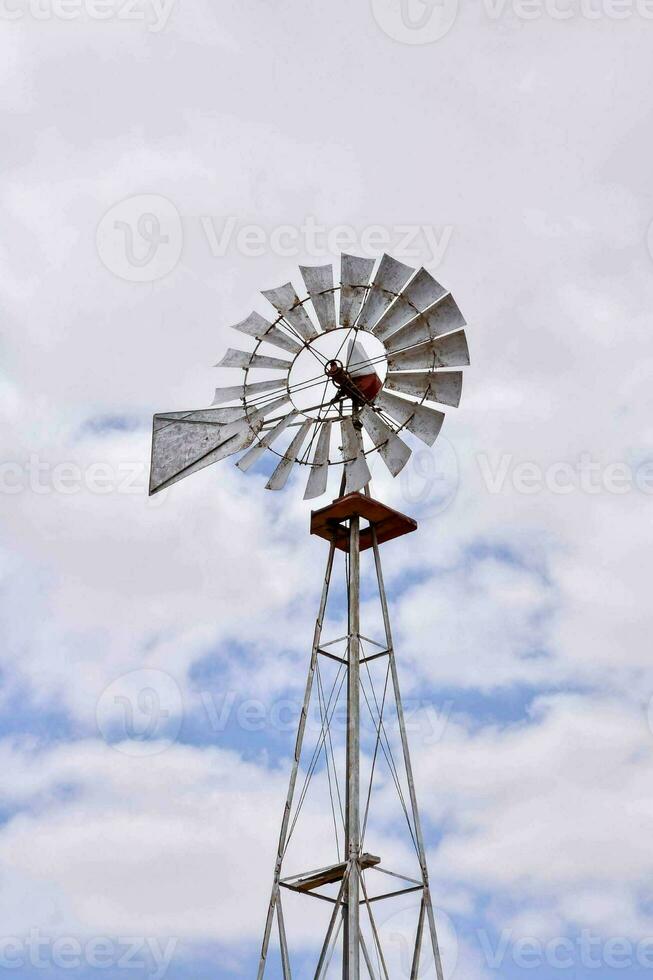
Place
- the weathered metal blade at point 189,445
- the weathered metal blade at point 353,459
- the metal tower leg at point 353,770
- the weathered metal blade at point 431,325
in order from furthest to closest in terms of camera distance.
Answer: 1. the weathered metal blade at point 189,445
2. the weathered metal blade at point 431,325
3. the weathered metal blade at point 353,459
4. the metal tower leg at point 353,770

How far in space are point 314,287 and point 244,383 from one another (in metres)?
1.67

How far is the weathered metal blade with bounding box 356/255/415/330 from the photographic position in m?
17.3

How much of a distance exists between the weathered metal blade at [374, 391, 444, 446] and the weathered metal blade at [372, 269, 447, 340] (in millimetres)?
919

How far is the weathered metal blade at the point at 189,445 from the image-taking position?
57.9 feet

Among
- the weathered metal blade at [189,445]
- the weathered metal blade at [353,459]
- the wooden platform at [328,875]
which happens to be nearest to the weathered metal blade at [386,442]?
the weathered metal blade at [353,459]

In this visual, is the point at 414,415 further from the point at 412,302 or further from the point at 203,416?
the point at 203,416

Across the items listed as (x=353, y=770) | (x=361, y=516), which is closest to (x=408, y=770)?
(x=353, y=770)

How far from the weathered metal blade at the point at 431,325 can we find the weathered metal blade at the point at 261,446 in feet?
5.83

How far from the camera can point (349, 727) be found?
1620 cm

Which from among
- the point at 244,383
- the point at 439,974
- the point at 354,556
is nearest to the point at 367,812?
the point at 439,974

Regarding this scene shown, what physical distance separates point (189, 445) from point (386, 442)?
109 inches

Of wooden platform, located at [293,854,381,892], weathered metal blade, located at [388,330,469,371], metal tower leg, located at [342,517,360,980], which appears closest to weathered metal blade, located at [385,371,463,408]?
weathered metal blade, located at [388,330,469,371]

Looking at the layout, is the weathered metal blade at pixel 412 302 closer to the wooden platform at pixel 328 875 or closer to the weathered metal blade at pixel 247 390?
the weathered metal blade at pixel 247 390

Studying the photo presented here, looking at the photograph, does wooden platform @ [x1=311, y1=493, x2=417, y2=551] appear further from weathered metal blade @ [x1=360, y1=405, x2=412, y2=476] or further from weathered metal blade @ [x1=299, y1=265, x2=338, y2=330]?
Result: weathered metal blade @ [x1=299, y1=265, x2=338, y2=330]
